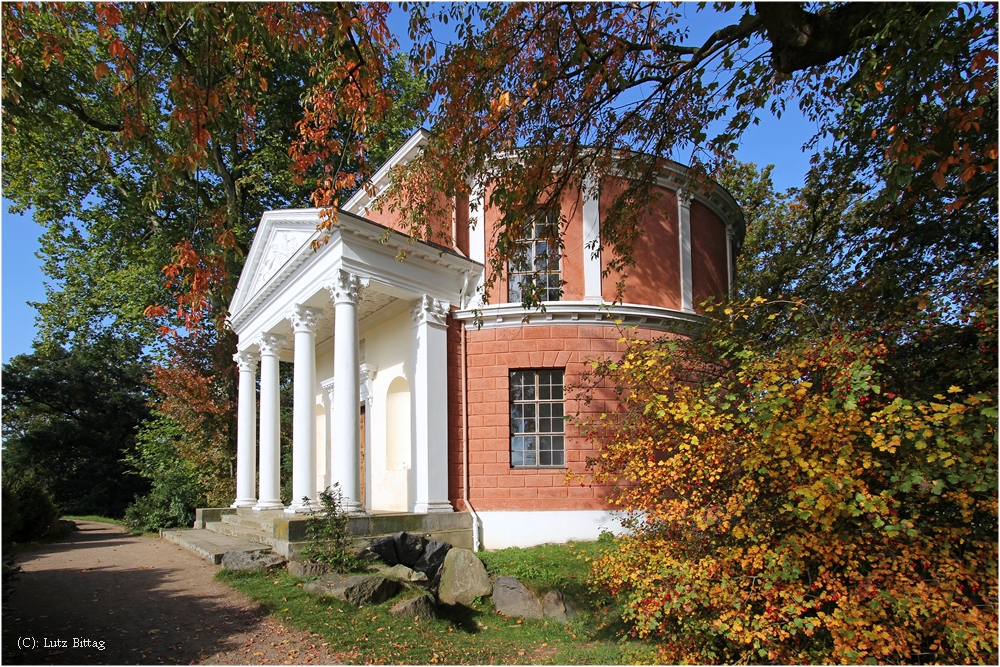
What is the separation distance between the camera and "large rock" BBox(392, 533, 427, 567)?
11.3 meters

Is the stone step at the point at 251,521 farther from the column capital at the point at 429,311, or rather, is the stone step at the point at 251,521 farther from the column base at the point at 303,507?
the column capital at the point at 429,311

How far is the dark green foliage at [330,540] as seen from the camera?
10.4 m

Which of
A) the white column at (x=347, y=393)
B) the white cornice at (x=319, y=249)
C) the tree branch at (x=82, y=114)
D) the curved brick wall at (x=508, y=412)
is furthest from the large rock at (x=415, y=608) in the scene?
the tree branch at (x=82, y=114)

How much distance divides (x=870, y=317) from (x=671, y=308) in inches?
293

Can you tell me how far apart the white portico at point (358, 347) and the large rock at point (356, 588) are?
2.64m

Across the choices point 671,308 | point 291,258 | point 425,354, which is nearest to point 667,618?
point 425,354

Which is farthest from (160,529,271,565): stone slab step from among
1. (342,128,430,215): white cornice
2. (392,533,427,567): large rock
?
(342,128,430,215): white cornice

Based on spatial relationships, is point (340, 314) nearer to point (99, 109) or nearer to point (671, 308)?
point (671, 308)

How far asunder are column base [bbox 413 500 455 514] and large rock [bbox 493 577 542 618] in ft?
10.5

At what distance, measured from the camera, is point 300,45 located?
6105mm

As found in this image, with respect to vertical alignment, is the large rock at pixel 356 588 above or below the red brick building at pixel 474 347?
below

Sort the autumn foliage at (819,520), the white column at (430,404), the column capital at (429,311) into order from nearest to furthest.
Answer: the autumn foliage at (819,520) → the white column at (430,404) → the column capital at (429,311)

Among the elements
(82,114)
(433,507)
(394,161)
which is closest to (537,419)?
(433,507)

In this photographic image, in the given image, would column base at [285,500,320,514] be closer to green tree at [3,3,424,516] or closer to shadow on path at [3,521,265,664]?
shadow on path at [3,521,265,664]
